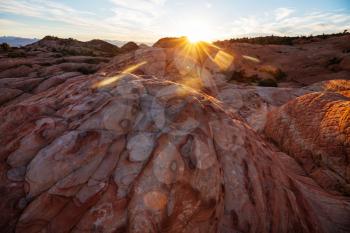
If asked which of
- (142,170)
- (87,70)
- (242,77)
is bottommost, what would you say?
(242,77)

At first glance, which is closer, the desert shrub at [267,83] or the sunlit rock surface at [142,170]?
the sunlit rock surface at [142,170]

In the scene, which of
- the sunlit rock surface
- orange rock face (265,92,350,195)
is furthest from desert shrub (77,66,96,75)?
orange rock face (265,92,350,195)

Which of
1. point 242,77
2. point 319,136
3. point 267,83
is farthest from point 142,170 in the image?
point 242,77

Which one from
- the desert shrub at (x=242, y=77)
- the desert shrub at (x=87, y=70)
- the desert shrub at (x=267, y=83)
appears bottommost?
the desert shrub at (x=267, y=83)

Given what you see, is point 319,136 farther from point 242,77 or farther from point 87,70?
point 87,70

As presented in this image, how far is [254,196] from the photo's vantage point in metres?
3.67

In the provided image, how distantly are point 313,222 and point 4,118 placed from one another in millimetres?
5601

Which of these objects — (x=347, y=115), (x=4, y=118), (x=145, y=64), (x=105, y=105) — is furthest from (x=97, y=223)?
(x=145, y=64)

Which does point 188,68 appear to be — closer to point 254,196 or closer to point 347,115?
point 347,115

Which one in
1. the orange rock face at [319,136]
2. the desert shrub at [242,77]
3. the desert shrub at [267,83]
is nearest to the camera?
the orange rock face at [319,136]

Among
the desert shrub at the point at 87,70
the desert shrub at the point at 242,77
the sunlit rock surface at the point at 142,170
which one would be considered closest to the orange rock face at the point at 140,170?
the sunlit rock surface at the point at 142,170

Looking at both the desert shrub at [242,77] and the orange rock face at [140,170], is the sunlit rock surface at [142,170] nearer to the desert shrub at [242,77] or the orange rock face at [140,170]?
the orange rock face at [140,170]

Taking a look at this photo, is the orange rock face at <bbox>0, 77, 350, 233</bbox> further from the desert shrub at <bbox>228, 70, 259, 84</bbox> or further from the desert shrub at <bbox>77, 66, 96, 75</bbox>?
the desert shrub at <bbox>228, 70, 259, 84</bbox>

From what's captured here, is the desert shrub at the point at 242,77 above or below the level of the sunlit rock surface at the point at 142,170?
below
